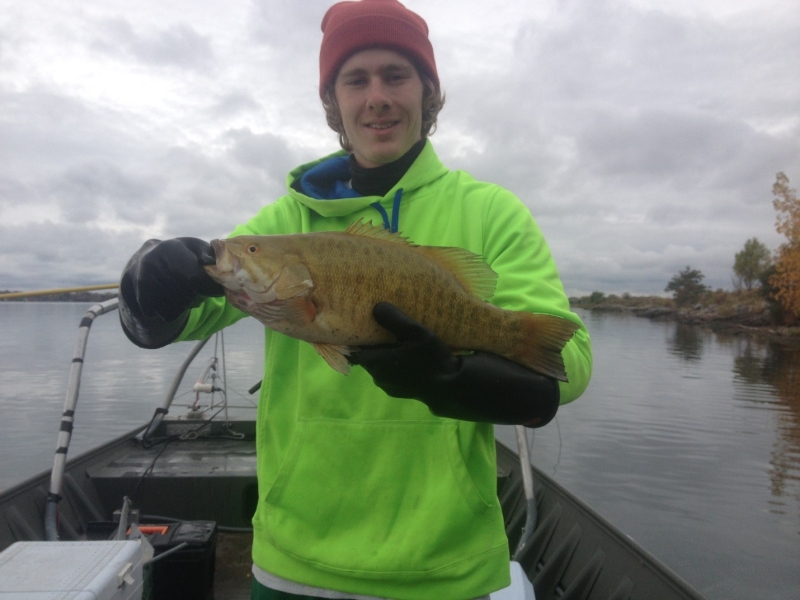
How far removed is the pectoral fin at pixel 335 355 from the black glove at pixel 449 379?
0.21 ft

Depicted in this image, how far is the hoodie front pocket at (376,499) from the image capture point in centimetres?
200

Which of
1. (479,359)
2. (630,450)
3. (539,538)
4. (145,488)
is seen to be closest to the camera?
(479,359)

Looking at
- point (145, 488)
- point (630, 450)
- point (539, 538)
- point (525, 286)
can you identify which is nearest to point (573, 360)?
point (525, 286)

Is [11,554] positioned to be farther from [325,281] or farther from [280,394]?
[325,281]

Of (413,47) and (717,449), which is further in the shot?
(717,449)

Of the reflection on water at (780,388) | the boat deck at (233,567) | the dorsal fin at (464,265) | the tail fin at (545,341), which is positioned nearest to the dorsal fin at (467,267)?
the dorsal fin at (464,265)

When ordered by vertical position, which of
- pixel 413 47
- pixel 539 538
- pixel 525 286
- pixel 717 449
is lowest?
pixel 717 449

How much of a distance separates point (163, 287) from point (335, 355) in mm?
683

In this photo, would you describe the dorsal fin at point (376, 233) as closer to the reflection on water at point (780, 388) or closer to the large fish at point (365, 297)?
A: the large fish at point (365, 297)

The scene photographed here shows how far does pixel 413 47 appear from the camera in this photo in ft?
8.18

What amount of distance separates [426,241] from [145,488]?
175 inches

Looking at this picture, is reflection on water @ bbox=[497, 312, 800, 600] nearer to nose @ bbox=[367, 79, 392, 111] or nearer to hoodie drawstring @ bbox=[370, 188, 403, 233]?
hoodie drawstring @ bbox=[370, 188, 403, 233]

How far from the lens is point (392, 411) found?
213cm

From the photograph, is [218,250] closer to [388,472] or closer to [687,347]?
[388,472]
